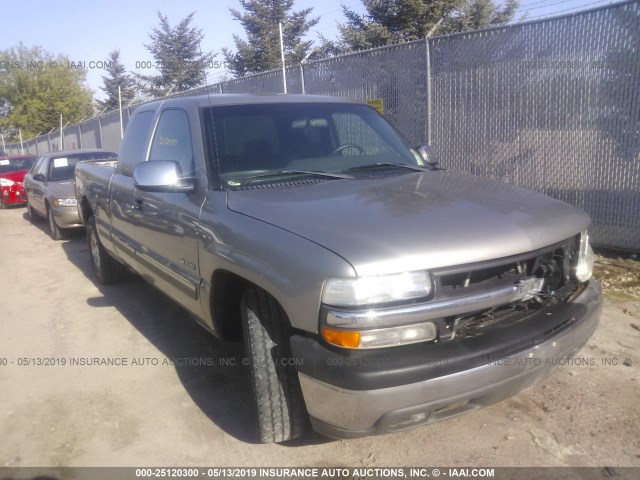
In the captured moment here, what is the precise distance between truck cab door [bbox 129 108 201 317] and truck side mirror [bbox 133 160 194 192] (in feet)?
0.17

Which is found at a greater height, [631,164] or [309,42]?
[309,42]

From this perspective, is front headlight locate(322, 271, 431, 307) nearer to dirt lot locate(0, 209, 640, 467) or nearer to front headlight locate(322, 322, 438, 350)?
front headlight locate(322, 322, 438, 350)

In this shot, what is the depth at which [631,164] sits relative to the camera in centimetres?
570

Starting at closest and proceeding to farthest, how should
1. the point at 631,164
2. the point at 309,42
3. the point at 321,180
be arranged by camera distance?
the point at 321,180 → the point at 631,164 → the point at 309,42

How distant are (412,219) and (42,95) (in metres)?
41.7

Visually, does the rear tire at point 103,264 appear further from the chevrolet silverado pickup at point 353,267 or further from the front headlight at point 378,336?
the front headlight at point 378,336

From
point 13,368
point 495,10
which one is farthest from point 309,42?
point 13,368

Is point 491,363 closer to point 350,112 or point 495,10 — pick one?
point 350,112

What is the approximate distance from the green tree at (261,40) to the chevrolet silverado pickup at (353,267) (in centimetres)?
2331

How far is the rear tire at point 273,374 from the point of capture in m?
2.71

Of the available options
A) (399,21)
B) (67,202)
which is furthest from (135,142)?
(399,21)

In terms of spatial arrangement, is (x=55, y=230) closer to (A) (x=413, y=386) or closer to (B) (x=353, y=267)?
(B) (x=353, y=267)

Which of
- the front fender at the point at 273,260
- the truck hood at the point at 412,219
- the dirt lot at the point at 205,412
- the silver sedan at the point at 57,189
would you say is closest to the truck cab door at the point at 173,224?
the front fender at the point at 273,260

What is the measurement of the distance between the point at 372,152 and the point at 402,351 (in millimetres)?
1873
